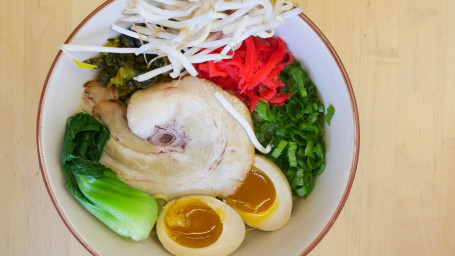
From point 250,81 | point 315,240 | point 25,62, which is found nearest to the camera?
point 315,240

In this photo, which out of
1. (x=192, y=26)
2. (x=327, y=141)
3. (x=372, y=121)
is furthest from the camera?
(x=372, y=121)

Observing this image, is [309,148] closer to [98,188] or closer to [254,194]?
[254,194]

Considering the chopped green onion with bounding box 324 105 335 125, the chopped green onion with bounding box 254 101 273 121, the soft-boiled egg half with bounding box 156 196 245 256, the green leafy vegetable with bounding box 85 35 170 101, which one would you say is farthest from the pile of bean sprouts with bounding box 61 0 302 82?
the soft-boiled egg half with bounding box 156 196 245 256

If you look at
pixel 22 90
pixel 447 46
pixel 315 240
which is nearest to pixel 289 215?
pixel 315 240

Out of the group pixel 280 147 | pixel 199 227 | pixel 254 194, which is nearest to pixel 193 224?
pixel 199 227

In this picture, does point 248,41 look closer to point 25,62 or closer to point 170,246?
point 170,246

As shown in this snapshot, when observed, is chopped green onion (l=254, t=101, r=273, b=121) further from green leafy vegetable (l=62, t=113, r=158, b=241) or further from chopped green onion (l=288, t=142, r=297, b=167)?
green leafy vegetable (l=62, t=113, r=158, b=241)

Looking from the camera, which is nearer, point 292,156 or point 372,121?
point 292,156
